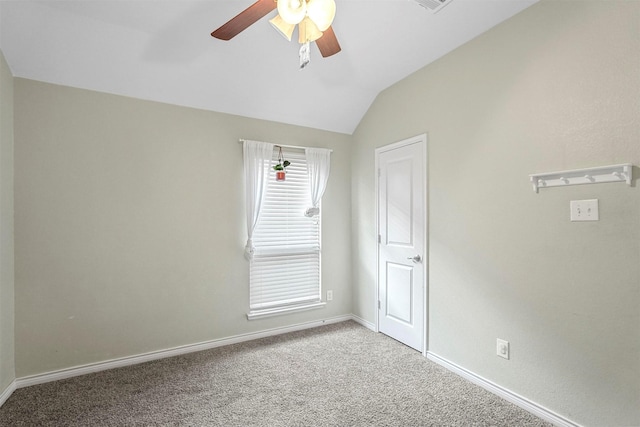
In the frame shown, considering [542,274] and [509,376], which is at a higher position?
[542,274]

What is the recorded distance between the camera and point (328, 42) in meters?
1.84

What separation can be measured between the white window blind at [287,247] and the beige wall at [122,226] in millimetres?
197

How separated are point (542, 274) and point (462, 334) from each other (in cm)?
87

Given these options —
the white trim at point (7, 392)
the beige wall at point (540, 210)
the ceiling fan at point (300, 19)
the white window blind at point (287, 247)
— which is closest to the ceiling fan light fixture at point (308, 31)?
the ceiling fan at point (300, 19)

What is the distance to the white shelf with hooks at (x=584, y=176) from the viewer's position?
5.74ft

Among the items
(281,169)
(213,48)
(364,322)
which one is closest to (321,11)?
(213,48)

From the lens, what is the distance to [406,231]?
10.6 ft

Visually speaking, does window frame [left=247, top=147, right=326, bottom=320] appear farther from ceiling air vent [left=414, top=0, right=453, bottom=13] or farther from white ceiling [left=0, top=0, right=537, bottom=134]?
ceiling air vent [left=414, top=0, right=453, bottom=13]

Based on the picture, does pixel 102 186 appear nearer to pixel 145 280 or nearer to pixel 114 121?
pixel 114 121

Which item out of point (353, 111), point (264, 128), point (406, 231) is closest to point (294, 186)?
point (264, 128)

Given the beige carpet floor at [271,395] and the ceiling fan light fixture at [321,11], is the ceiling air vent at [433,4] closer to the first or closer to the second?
the ceiling fan light fixture at [321,11]

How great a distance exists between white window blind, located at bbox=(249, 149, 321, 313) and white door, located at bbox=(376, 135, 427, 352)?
84 cm

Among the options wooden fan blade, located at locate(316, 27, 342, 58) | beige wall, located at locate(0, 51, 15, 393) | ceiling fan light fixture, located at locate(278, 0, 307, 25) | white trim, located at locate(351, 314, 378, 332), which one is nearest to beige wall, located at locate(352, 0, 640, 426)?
white trim, located at locate(351, 314, 378, 332)

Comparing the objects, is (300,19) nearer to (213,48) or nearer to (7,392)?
(213,48)
